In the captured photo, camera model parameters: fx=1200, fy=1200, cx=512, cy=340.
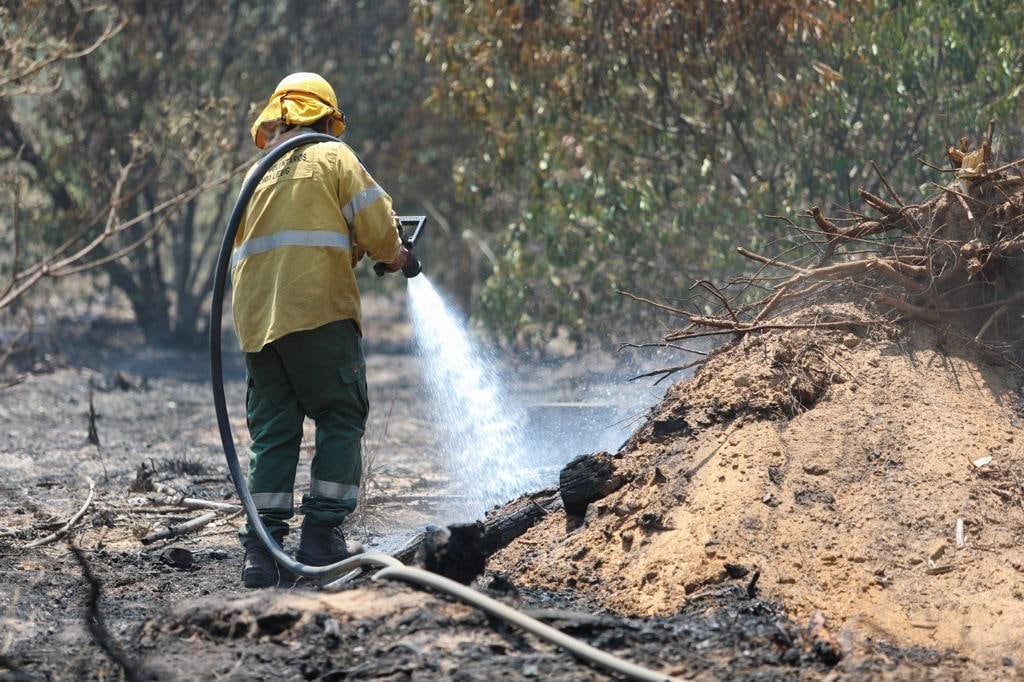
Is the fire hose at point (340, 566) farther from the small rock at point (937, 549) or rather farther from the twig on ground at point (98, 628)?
the small rock at point (937, 549)

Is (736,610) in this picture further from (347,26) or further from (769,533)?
(347,26)

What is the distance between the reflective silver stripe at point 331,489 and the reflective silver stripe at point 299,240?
0.90 metres

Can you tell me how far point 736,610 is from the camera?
3.74 meters

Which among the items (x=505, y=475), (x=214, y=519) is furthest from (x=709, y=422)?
(x=214, y=519)

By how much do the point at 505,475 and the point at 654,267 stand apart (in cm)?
434

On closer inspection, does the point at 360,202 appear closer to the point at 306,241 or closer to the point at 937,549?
the point at 306,241

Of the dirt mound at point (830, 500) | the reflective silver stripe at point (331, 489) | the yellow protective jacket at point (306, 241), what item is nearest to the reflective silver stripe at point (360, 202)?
the yellow protective jacket at point (306, 241)

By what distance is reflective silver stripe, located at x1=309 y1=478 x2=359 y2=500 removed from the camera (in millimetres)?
4574

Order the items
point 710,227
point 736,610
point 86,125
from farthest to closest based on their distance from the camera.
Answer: point 86,125 → point 710,227 → point 736,610

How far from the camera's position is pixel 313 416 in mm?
4680

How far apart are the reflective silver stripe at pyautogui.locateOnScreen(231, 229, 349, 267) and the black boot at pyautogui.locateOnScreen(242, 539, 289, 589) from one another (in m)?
1.12

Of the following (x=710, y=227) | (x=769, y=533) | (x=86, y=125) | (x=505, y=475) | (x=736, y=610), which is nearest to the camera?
(x=736, y=610)

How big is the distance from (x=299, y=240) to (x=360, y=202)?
0.91 feet

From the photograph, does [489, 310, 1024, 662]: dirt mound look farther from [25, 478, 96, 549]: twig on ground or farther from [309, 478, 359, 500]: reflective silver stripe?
[25, 478, 96, 549]: twig on ground
